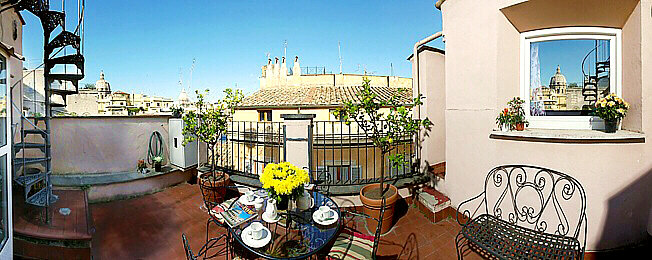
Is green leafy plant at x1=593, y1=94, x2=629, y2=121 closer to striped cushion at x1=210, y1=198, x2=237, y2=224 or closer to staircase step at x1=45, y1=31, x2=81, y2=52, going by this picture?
striped cushion at x1=210, y1=198, x2=237, y2=224

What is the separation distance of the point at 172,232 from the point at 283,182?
217 centimetres

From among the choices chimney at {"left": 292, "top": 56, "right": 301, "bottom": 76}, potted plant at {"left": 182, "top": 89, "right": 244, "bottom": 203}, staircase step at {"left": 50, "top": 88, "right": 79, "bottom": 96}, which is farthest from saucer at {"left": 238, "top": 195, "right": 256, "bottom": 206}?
chimney at {"left": 292, "top": 56, "right": 301, "bottom": 76}

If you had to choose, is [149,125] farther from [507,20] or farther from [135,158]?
[507,20]

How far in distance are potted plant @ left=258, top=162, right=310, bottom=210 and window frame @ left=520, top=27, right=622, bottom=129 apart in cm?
279

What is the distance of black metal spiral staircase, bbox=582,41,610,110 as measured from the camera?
2891 millimetres

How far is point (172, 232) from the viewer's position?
3.29 m

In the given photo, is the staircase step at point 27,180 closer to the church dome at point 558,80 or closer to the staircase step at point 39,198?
the staircase step at point 39,198

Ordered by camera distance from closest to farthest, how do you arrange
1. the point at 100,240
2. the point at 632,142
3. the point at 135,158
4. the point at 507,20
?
the point at 632,142 < the point at 507,20 < the point at 100,240 < the point at 135,158

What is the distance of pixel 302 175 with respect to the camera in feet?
7.39

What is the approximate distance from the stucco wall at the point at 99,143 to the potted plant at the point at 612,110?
6790 millimetres

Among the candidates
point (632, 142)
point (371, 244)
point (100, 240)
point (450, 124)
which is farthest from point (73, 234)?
point (632, 142)

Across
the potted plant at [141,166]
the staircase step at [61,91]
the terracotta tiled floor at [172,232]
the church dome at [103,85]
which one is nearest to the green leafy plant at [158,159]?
the potted plant at [141,166]

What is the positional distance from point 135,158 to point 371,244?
5347 mm

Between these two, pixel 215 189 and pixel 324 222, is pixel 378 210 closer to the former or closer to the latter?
pixel 324 222
